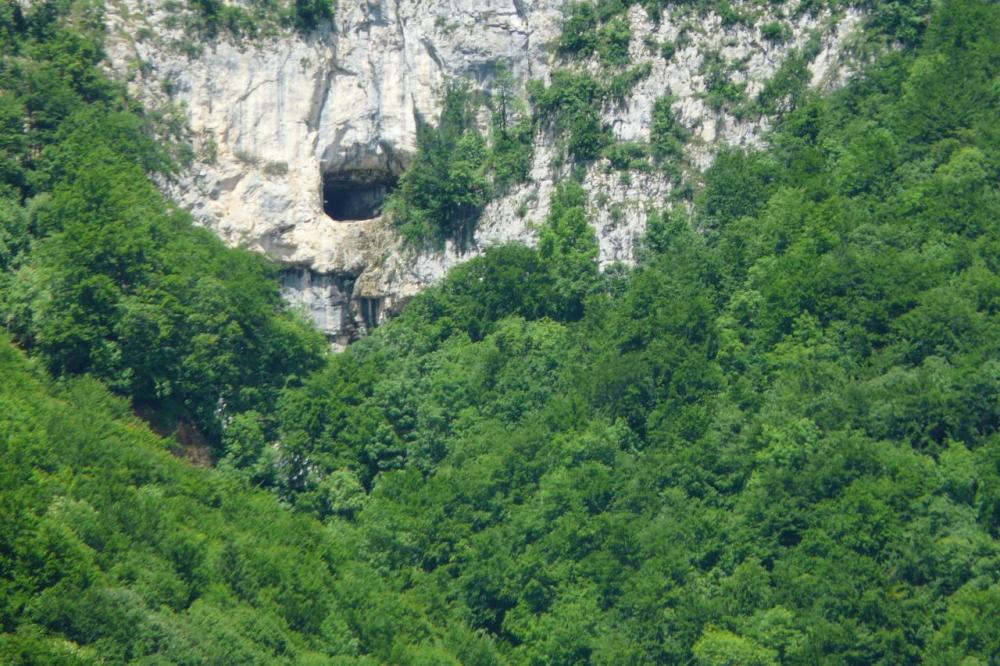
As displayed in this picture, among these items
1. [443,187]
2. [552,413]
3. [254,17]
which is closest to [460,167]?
[443,187]

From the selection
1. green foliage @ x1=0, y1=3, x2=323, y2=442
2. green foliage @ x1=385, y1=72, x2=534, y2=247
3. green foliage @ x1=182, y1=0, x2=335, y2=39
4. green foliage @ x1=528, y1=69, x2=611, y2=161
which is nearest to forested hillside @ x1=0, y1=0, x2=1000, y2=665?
green foliage @ x1=0, y1=3, x2=323, y2=442

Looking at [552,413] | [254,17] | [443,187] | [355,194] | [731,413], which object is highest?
[254,17]

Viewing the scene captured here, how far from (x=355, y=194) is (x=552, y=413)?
42.1 feet

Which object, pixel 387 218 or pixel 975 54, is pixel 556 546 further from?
pixel 975 54

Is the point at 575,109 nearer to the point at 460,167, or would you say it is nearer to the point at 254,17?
the point at 460,167

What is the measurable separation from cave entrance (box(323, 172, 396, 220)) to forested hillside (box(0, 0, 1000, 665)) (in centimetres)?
481

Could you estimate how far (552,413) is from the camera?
71812 millimetres

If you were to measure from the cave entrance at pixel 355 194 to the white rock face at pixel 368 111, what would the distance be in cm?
16

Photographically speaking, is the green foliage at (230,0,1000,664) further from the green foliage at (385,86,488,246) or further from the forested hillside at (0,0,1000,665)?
the green foliage at (385,86,488,246)

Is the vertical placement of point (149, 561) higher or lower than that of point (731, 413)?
lower

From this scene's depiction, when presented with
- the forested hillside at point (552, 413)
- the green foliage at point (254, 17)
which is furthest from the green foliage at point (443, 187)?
the green foliage at point (254, 17)

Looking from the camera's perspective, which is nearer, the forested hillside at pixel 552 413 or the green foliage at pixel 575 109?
the forested hillside at pixel 552 413

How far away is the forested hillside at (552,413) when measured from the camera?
206ft

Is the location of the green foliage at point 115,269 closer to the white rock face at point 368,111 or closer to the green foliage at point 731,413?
the white rock face at point 368,111
